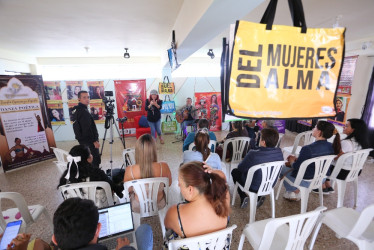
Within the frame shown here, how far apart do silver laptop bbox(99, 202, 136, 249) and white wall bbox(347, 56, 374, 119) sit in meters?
5.11

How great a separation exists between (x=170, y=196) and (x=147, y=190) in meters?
0.97

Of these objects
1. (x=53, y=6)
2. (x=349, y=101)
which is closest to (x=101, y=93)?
(x=53, y=6)

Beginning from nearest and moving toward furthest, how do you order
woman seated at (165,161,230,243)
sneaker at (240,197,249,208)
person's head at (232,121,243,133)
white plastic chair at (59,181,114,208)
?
woman seated at (165,161,230,243), white plastic chair at (59,181,114,208), sneaker at (240,197,249,208), person's head at (232,121,243,133)

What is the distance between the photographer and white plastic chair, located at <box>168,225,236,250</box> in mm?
917

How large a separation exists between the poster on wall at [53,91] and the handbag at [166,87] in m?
2.94

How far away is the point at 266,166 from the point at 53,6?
3054 millimetres

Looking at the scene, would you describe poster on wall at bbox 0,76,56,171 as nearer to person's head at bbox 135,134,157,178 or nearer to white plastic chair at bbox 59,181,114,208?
white plastic chair at bbox 59,181,114,208

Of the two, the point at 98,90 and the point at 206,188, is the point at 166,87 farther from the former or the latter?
the point at 206,188

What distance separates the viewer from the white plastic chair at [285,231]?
3.45 feet

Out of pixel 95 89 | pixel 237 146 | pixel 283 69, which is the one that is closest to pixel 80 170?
pixel 283 69

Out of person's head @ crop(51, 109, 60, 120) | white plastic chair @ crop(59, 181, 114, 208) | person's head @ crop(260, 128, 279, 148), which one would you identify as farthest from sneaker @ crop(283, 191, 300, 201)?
person's head @ crop(51, 109, 60, 120)

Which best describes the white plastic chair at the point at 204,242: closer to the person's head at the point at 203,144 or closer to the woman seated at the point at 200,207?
the woman seated at the point at 200,207

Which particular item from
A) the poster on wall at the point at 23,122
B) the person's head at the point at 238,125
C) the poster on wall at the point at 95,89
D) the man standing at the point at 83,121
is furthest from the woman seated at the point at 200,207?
the poster on wall at the point at 95,89

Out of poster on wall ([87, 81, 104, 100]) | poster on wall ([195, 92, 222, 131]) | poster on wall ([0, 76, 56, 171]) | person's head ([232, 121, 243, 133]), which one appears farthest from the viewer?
poster on wall ([195, 92, 222, 131])
